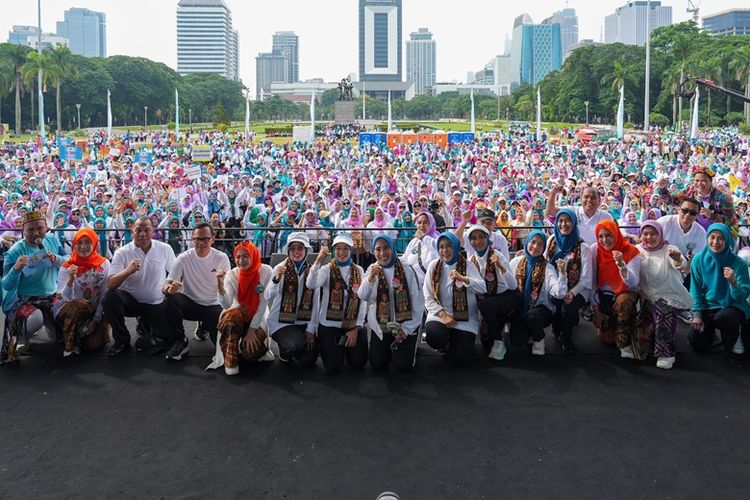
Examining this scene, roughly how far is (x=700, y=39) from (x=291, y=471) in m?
75.0

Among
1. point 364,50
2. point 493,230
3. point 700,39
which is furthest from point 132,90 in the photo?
point 364,50

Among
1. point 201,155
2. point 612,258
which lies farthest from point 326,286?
point 201,155

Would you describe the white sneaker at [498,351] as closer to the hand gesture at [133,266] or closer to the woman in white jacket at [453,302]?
the woman in white jacket at [453,302]

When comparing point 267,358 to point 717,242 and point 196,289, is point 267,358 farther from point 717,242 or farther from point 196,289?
point 717,242

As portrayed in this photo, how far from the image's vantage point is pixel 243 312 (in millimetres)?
5559

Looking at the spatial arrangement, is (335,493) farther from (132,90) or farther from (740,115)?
(132,90)

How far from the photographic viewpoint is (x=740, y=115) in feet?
185

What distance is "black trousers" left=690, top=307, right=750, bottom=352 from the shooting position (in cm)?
561

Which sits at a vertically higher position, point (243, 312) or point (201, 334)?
point (243, 312)

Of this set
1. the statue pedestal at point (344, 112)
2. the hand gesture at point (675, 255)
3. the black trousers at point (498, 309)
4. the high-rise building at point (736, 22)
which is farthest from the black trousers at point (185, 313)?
the high-rise building at point (736, 22)

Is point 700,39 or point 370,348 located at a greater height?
point 700,39

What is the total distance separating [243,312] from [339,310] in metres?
0.76

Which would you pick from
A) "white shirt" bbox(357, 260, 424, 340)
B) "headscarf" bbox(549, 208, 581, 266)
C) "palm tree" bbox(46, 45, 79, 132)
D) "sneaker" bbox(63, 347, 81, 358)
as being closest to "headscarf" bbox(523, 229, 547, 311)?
"headscarf" bbox(549, 208, 581, 266)

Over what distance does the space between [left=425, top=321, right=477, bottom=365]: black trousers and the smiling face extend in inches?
81.5
